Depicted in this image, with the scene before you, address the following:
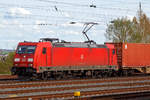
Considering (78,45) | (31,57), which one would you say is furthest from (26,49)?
(78,45)

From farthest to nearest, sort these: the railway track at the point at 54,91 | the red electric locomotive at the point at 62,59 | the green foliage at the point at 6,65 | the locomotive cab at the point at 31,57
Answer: the green foliage at the point at 6,65, the red electric locomotive at the point at 62,59, the locomotive cab at the point at 31,57, the railway track at the point at 54,91

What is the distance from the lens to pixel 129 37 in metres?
55.0

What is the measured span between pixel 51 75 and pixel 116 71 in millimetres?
8014

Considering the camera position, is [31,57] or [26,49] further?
[26,49]

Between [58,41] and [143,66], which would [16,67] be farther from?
[143,66]

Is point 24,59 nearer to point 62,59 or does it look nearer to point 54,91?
point 62,59

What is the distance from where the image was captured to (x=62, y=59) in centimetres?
2505

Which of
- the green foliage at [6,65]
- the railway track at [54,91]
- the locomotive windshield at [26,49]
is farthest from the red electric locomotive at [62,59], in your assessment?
the green foliage at [6,65]

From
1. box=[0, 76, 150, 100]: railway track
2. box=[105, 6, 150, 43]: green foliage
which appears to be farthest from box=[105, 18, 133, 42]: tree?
box=[0, 76, 150, 100]: railway track

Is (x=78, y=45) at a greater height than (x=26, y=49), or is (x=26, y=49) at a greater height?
(x=78, y=45)

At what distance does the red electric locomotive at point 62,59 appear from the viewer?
23297 mm

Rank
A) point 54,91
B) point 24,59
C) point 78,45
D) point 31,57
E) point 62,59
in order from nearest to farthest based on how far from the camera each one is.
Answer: point 54,91
point 31,57
point 24,59
point 62,59
point 78,45

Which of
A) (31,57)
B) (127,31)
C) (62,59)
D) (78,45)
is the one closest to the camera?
(31,57)

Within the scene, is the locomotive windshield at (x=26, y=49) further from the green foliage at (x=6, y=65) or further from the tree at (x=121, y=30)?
the tree at (x=121, y=30)
